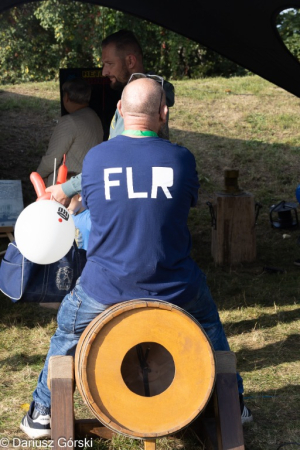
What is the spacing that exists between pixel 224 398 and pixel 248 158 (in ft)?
25.1

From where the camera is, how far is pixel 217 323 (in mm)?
2840

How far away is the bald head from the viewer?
8.31 ft

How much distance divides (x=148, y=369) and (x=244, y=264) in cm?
392

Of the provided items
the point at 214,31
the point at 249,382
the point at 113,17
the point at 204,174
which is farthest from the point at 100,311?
the point at 113,17

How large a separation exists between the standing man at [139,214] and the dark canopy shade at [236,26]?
123 inches

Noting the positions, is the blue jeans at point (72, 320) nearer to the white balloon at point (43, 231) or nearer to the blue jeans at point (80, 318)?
the blue jeans at point (80, 318)

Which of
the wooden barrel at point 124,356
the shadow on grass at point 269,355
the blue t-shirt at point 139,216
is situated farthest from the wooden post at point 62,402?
the shadow on grass at point 269,355

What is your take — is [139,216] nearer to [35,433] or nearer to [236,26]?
[35,433]

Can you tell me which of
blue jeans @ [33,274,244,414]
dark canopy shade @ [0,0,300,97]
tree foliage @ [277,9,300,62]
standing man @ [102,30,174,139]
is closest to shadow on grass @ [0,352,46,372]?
blue jeans @ [33,274,244,414]

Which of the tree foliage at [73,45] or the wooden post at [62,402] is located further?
the tree foliage at [73,45]

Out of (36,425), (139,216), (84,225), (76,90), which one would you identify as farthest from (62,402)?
(76,90)

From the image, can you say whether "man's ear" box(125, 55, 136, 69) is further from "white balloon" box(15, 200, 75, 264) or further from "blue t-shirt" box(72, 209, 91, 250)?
"white balloon" box(15, 200, 75, 264)

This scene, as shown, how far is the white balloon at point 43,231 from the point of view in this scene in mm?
2633

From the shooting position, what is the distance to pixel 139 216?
7.94ft
